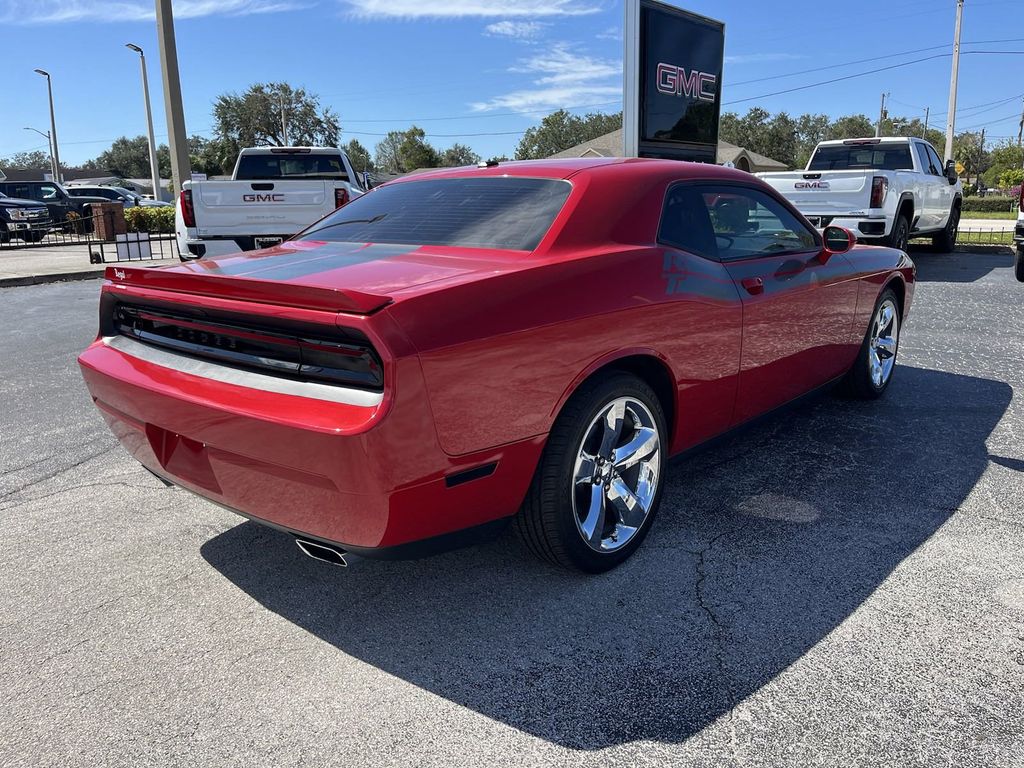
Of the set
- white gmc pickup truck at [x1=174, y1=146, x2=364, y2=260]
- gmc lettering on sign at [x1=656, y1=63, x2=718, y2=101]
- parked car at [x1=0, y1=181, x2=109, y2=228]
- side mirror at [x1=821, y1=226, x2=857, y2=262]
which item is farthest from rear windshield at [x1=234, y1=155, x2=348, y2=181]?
parked car at [x1=0, y1=181, x2=109, y2=228]

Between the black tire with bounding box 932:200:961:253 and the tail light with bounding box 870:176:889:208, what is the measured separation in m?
4.90

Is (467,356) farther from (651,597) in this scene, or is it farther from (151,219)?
(151,219)

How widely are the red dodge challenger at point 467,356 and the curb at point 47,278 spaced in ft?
36.9

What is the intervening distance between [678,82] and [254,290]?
10742mm

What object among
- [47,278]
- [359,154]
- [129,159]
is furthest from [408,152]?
[47,278]

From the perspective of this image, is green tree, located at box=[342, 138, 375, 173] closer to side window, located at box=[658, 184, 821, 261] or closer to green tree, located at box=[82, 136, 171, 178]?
green tree, located at box=[82, 136, 171, 178]

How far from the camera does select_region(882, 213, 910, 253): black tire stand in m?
11.3

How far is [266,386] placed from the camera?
8.18ft

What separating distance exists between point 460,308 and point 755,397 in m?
1.95

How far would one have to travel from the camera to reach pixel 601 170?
11.2 feet

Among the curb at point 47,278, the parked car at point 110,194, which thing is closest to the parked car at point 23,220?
the parked car at point 110,194

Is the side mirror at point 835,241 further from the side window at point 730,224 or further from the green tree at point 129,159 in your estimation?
the green tree at point 129,159

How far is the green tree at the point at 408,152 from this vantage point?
84.6 metres

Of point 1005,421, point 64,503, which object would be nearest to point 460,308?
point 64,503
